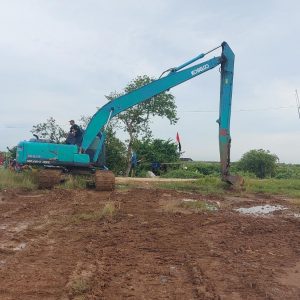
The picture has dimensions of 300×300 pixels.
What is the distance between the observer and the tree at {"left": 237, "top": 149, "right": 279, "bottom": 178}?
139 feet

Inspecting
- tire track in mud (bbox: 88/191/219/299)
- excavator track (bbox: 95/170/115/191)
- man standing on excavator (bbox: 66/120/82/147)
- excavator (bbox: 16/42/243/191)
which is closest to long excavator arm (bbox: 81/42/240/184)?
excavator (bbox: 16/42/243/191)

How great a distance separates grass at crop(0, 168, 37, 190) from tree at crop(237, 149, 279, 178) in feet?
94.3

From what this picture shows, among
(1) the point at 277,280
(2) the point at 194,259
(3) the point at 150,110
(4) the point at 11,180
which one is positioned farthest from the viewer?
(3) the point at 150,110

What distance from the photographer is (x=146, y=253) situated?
648cm

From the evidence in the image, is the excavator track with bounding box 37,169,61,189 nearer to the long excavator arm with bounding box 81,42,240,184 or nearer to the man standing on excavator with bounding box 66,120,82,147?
the long excavator arm with bounding box 81,42,240,184

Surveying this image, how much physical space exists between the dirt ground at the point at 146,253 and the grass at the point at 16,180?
4.99 m

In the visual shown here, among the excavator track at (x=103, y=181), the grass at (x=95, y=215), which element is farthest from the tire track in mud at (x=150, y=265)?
the excavator track at (x=103, y=181)

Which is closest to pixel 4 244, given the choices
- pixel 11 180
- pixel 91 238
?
pixel 91 238

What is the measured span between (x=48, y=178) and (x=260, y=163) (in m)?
29.8

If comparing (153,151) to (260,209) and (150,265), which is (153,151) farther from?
(150,265)

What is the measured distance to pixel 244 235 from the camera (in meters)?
8.07

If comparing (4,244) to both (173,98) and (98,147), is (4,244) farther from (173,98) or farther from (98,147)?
(173,98)

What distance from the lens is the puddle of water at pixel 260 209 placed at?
37.7ft

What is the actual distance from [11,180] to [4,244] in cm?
1061
